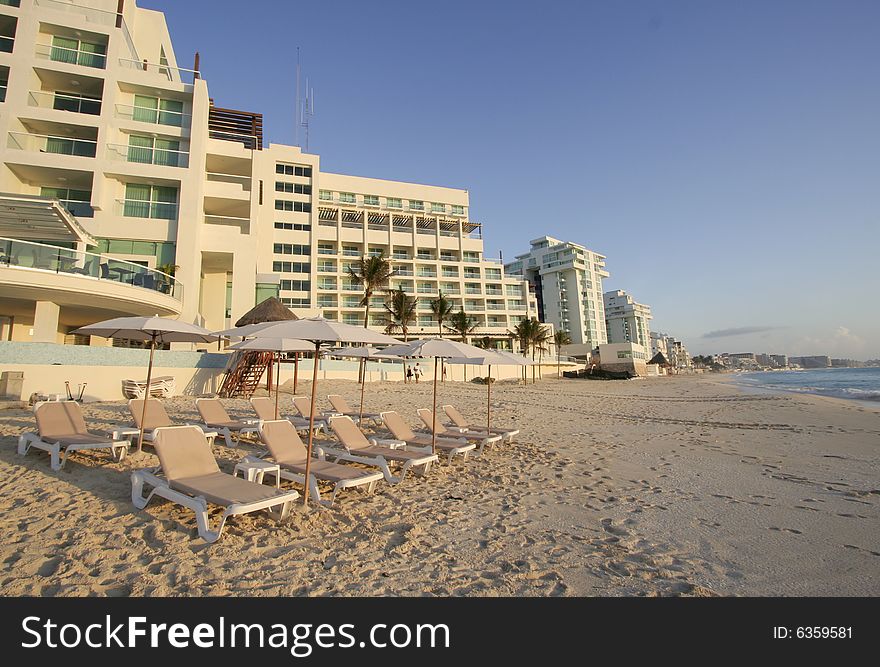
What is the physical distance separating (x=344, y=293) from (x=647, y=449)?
39.7 meters

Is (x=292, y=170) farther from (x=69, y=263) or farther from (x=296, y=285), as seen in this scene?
(x=69, y=263)

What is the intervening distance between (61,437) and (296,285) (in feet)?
113

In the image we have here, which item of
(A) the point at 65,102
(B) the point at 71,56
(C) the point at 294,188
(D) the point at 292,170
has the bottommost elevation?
(A) the point at 65,102

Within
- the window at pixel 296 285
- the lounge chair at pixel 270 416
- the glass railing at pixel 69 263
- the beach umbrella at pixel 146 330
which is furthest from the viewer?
the window at pixel 296 285

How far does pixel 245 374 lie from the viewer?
625 inches

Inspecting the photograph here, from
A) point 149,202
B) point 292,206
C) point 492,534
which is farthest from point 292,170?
point 492,534

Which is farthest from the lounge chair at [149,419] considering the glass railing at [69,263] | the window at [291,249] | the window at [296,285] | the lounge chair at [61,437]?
the window at [291,249]

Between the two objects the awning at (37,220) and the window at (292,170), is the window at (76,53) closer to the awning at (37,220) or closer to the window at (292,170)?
the awning at (37,220)

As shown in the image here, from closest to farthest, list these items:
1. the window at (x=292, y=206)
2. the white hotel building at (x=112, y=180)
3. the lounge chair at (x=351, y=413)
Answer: the lounge chair at (x=351, y=413) → the white hotel building at (x=112, y=180) → the window at (x=292, y=206)

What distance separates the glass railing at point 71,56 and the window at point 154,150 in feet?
11.9

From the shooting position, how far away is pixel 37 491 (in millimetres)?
4922

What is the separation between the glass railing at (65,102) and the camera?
827 inches

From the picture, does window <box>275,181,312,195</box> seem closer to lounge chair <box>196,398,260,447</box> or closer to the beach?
lounge chair <box>196,398,260,447</box>
